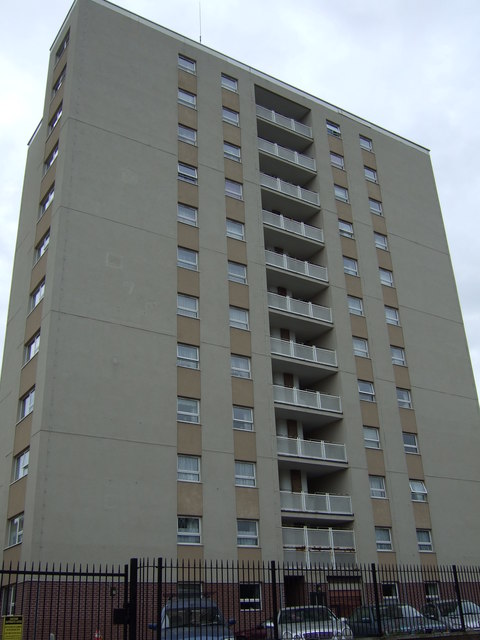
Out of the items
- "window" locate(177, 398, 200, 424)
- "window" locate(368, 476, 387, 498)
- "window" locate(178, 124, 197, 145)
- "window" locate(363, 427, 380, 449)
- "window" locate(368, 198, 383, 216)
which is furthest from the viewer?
"window" locate(368, 198, 383, 216)

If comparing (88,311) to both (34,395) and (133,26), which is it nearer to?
(34,395)

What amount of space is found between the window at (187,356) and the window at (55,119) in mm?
13253

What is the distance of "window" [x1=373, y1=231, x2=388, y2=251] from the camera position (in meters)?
40.3

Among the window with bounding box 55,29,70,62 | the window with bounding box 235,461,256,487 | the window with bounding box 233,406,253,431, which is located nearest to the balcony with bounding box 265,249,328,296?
the window with bounding box 233,406,253,431

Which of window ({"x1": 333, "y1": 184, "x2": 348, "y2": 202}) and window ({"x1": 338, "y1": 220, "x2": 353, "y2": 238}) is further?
window ({"x1": 333, "y1": 184, "x2": 348, "y2": 202})

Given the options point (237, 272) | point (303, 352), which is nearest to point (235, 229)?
point (237, 272)

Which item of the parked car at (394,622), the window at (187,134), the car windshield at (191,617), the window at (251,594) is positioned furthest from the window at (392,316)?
the car windshield at (191,617)

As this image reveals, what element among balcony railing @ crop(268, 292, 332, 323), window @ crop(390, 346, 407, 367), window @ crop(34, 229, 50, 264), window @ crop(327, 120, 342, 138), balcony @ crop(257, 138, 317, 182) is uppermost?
window @ crop(327, 120, 342, 138)

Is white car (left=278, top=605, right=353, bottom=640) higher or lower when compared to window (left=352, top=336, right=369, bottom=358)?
lower

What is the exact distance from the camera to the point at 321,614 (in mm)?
16766

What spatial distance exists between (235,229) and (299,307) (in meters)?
5.14

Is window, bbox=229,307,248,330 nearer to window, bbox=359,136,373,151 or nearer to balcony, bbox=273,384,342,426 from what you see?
balcony, bbox=273,384,342,426

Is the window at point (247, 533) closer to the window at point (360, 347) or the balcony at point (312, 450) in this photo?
the balcony at point (312, 450)

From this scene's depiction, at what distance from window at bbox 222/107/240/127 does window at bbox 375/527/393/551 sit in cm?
2230
